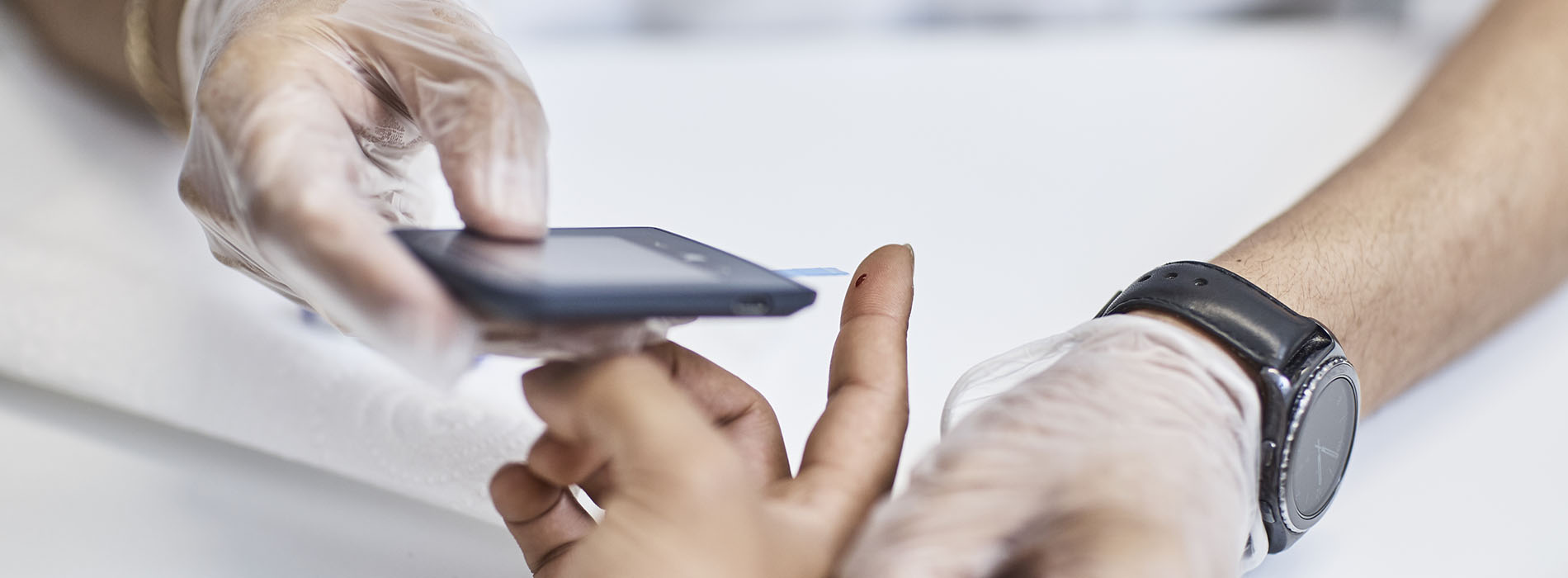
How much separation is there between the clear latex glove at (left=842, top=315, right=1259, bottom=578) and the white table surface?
0.42ft

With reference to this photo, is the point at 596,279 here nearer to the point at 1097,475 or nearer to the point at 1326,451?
the point at 1097,475

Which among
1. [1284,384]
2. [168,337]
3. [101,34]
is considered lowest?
[168,337]

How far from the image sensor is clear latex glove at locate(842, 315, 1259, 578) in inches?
15.1

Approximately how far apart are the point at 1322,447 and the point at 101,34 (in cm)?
88

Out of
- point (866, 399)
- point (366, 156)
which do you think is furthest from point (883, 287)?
point (366, 156)

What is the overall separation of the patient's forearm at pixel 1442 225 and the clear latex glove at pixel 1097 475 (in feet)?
0.53

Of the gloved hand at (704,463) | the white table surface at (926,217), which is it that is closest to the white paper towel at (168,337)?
the white table surface at (926,217)

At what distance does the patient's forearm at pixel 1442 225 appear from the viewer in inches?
25.2

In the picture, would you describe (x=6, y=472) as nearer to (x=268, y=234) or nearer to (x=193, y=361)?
(x=193, y=361)

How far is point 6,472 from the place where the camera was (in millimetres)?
602

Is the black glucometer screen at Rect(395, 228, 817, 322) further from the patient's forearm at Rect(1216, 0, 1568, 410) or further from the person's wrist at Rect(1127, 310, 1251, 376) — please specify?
the patient's forearm at Rect(1216, 0, 1568, 410)

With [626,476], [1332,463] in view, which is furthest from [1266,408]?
[626,476]

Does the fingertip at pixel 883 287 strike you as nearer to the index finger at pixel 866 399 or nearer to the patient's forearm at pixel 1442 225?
the index finger at pixel 866 399

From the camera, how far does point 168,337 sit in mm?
686
